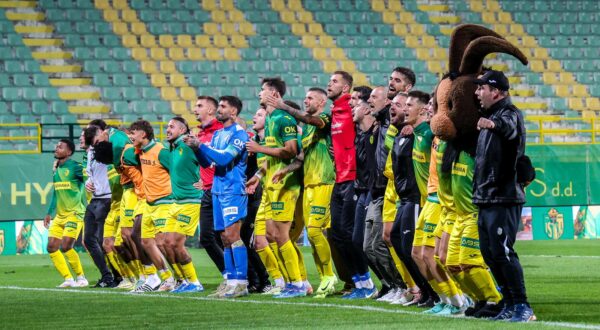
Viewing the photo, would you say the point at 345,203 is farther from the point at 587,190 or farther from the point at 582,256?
the point at 587,190

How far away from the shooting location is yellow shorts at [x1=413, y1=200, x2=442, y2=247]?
9.71m

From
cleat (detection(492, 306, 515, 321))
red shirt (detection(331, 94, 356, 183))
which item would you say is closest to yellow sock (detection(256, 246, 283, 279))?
red shirt (detection(331, 94, 356, 183))

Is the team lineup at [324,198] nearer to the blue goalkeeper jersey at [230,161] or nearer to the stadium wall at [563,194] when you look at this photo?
the blue goalkeeper jersey at [230,161]

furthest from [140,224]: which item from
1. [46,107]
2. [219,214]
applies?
[46,107]

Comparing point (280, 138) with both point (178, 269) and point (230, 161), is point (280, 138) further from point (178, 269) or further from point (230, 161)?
point (178, 269)

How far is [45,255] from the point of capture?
74.7ft

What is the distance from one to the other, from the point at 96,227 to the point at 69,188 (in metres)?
0.67

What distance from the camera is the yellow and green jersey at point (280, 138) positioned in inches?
479

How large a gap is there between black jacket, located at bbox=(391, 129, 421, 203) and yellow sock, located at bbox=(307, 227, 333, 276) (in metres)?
1.79

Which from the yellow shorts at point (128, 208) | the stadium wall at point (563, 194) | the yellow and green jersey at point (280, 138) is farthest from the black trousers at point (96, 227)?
the stadium wall at point (563, 194)

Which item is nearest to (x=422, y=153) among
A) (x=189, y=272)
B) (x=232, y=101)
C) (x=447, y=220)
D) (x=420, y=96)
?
(x=420, y=96)

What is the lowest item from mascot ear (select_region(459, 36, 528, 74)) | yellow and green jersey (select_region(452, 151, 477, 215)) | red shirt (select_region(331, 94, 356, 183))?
yellow and green jersey (select_region(452, 151, 477, 215))

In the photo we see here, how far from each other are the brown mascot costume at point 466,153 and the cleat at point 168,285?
5172 millimetres

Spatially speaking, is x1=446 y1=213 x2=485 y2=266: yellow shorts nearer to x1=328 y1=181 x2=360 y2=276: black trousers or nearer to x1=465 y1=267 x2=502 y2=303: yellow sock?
x1=465 y1=267 x2=502 y2=303: yellow sock
